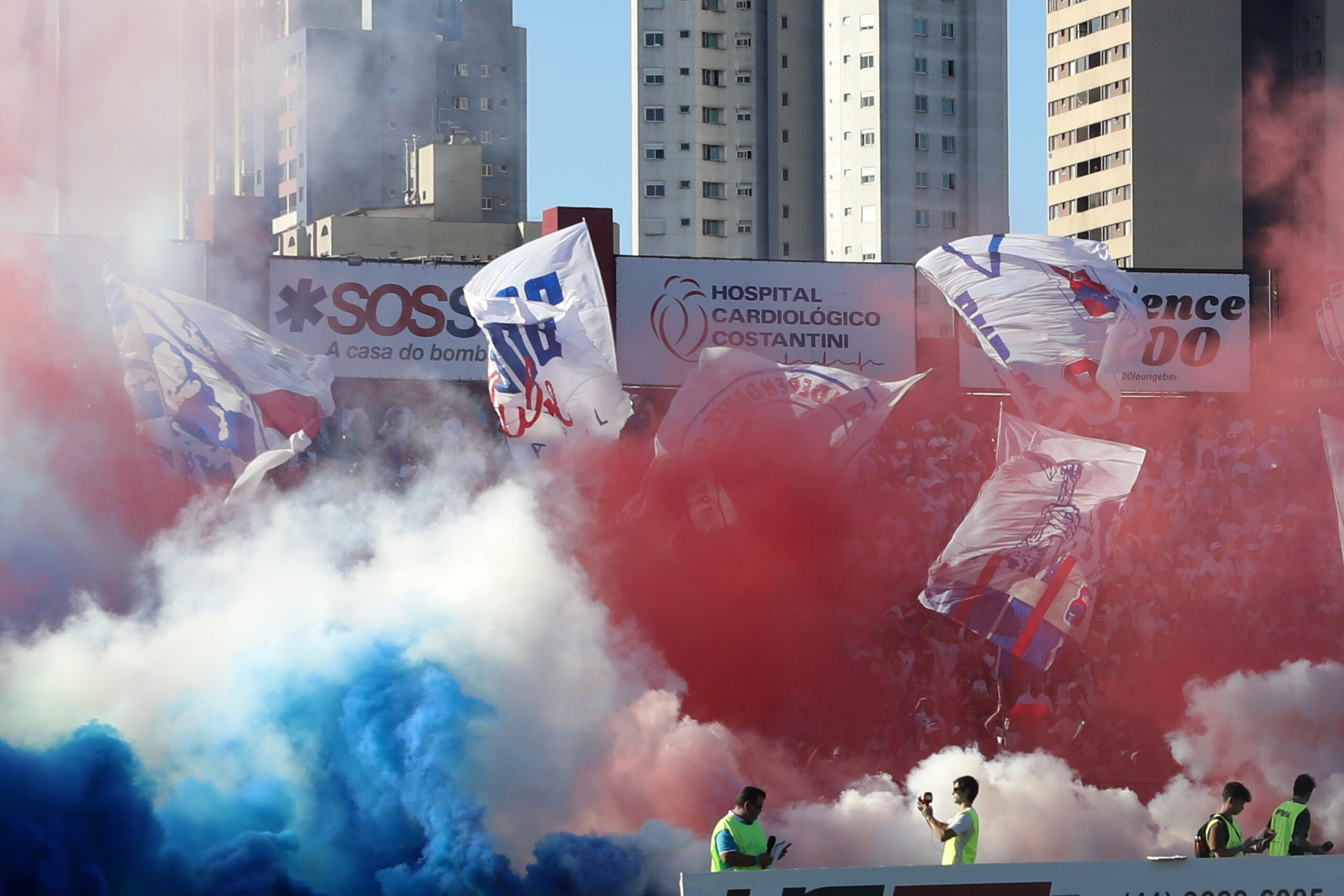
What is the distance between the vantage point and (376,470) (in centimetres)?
1936

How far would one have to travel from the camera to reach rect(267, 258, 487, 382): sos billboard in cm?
1986

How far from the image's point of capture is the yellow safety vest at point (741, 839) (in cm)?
1023

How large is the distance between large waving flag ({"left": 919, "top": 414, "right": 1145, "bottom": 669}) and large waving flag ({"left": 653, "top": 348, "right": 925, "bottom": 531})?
1.62 metres

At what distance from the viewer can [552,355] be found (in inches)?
647

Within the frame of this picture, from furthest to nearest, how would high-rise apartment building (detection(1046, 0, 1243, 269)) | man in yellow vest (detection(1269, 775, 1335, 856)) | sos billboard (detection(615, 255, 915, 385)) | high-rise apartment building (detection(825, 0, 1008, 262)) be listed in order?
1. high-rise apartment building (detection(825, 0, 1008, 262))
2. high-rise apartment building (detection(1046, 0, 1243, 269))
3. sos billboard (detection(615, 255, 915, 385))
4. man in yellow vest (detection(1269, 775, 1335, 856))

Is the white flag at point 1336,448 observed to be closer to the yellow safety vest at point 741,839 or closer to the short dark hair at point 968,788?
the short dark hair at point 968,788

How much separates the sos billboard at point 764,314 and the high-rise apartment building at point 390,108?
33617mm

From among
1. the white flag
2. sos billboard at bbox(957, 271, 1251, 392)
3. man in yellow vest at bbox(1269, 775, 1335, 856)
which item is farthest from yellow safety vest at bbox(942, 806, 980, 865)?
sos billboard at bbox(957, 271, 1251, 392)

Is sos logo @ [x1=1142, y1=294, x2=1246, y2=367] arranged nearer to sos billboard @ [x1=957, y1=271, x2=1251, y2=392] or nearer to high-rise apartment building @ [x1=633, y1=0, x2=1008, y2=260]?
sos billboard @ [x1=957, y1=271, x2=1251, y2=392]

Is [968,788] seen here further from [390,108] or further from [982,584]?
[390,108]

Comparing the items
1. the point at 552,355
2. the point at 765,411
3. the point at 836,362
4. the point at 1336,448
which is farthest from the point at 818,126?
the point at 552,355

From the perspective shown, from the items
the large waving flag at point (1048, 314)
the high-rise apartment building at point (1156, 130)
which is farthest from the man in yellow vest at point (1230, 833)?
the high-rise apartment building at point (1156, 130)

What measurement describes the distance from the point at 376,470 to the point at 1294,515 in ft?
34.4

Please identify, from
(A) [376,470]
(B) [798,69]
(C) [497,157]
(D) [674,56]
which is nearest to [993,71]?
(B) [798,69]
